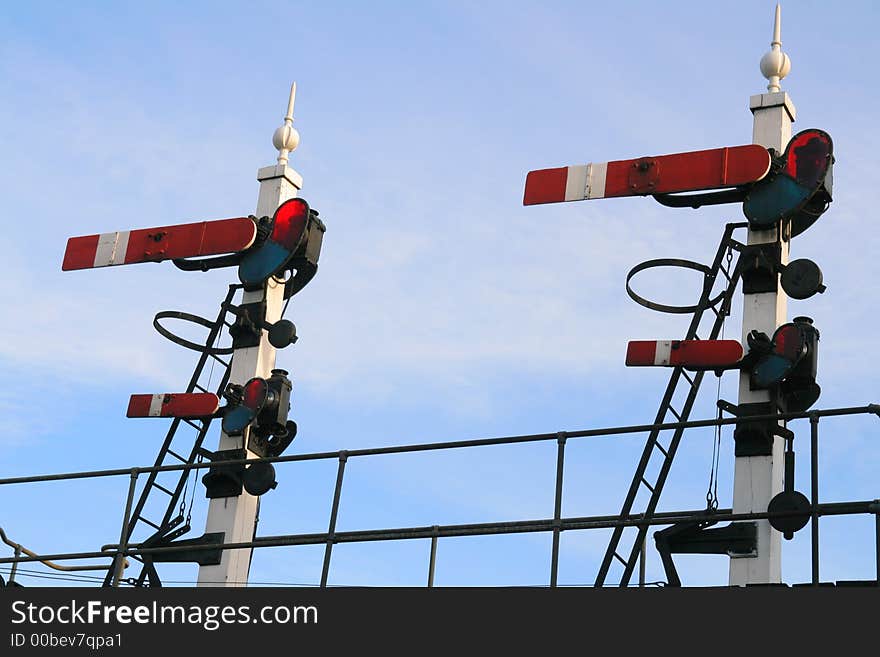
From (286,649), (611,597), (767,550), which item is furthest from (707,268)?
(286,649)

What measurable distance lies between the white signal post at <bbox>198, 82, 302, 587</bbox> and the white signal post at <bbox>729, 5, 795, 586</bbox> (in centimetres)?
511

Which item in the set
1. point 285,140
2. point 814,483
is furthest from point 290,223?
point 814,483

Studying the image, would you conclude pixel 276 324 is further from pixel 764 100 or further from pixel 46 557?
pixel 764 100

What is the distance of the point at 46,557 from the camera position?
43.1ft

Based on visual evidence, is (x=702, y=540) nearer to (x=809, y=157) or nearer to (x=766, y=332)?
(x=766, y=332)

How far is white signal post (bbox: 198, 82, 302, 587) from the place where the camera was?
14398mm

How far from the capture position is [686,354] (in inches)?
496

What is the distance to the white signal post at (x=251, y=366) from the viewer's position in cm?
1440

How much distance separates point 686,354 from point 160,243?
666 centimetres

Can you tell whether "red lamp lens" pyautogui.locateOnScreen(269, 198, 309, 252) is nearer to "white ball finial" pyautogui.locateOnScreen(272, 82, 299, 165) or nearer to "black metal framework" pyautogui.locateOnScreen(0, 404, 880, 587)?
"white ball finial" pyautogui.locateOnScreen(272, 82, 299, 165)

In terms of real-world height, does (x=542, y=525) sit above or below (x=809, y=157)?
below

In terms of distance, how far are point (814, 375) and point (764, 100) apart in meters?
3.00

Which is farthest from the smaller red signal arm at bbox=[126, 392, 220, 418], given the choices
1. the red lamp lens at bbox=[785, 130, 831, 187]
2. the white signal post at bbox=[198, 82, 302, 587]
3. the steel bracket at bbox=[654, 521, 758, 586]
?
the red lamp lens at bbox=[785, 130, 831, 187]

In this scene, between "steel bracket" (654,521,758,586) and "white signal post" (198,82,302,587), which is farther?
"white signal post" (198,82,302,587)
